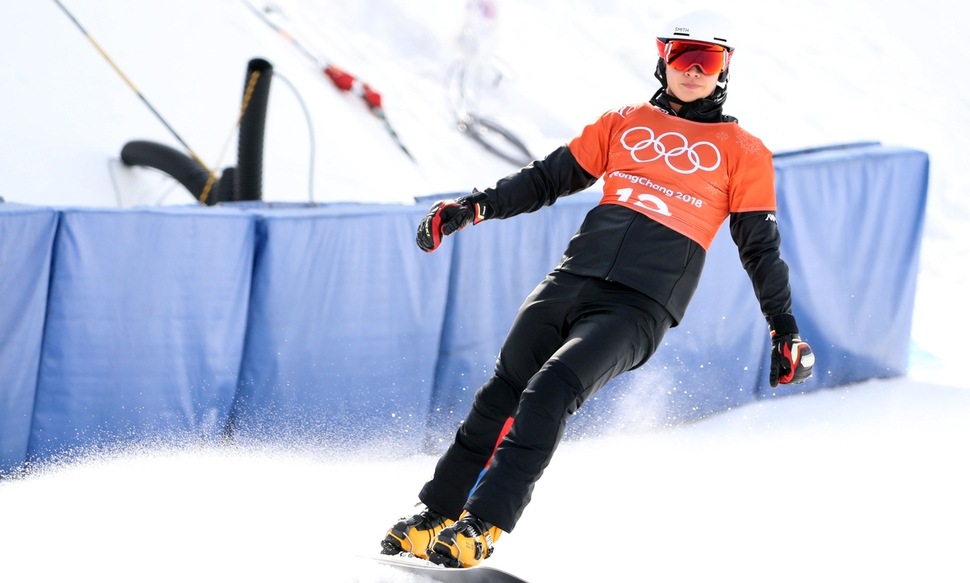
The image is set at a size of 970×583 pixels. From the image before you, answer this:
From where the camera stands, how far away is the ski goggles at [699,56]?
3412mm

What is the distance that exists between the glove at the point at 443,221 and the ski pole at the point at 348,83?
5.72 meters

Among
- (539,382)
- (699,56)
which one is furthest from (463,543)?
(699,56)

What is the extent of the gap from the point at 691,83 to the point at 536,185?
1.91ft

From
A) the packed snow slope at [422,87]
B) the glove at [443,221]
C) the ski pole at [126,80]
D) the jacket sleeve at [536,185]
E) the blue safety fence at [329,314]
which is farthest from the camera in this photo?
the packed snow slope at [422,87]

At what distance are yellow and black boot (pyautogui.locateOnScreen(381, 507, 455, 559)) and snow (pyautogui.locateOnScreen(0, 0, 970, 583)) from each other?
0.14m

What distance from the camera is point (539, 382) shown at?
3.06 meters

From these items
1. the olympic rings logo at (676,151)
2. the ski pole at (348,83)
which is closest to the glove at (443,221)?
the olympic rings logo at (676,151)

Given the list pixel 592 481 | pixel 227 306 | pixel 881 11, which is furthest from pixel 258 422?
pixel 881 11

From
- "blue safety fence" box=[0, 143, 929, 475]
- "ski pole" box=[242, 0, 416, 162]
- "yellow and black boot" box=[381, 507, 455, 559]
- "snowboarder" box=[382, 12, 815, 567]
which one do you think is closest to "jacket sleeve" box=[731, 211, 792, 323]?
"snowboarder" box=[382, 12, 815, 567]

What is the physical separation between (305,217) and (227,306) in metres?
0.49

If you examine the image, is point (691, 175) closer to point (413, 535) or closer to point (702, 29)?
point (702, 29)

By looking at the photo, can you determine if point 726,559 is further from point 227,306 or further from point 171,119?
point 171,119

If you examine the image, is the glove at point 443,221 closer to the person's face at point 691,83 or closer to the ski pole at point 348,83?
the person's face at point 691,83

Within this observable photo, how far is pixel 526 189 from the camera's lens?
11.6ft
